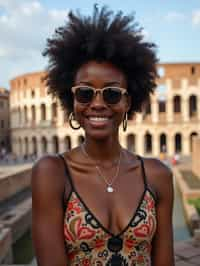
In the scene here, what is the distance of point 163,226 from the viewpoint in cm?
180

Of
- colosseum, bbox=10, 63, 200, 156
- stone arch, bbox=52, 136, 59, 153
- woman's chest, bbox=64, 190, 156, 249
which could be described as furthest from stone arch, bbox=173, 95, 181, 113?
woman's chest, bbox=64, 190, 156, 249

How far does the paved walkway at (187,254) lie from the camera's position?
15.5 feet

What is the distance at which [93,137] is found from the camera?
1.78 m

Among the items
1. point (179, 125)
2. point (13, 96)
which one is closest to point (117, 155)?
point (179, 125)

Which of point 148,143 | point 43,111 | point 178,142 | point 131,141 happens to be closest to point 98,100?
point 131,141

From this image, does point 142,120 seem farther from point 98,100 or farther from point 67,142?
point 98,100

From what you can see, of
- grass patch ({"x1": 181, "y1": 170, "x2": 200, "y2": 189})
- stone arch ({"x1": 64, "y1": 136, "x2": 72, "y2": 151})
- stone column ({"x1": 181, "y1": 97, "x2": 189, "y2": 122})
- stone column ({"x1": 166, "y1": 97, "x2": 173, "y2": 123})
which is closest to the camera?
grass patch ({"x1": 181, "y1": 170, "x2": 200, "y2": 189})

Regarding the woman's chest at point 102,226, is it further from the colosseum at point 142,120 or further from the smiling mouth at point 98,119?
the colosseum at point 142,120

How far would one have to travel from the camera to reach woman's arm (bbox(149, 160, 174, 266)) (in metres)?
1.80

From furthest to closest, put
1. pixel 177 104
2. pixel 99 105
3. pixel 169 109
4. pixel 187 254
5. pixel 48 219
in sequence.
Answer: pixel 177 104 < pixel 169 109 < pixel 187 254 < pixel 99 105 < pixel 48 219

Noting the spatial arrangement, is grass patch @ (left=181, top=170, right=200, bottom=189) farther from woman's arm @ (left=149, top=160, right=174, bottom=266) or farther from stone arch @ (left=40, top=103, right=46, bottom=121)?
stone arch @ (left=40, top=103, right=46, bottom=121)

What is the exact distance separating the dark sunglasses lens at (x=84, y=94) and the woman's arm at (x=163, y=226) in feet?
1.95

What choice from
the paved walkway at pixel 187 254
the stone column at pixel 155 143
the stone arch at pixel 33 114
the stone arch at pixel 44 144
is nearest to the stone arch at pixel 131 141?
the stone column at pixel 155 143

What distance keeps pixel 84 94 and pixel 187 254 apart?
415cm
